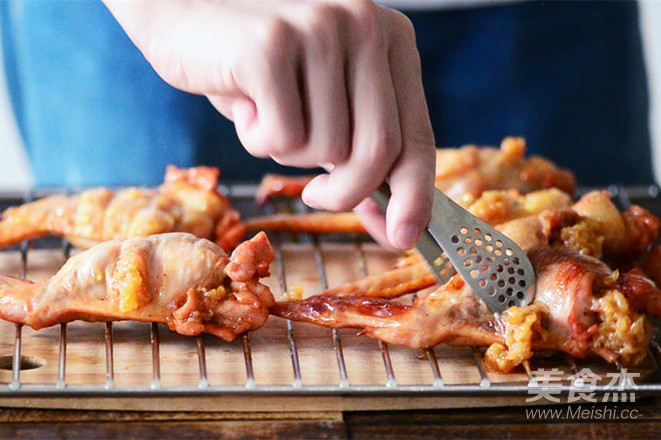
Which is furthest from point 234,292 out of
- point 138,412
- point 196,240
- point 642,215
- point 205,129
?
point 205,129

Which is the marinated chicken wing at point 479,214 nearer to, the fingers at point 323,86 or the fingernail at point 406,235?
the fingernail at point 406,235

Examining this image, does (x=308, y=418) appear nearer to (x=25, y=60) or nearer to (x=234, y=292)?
(x=234, y=292)

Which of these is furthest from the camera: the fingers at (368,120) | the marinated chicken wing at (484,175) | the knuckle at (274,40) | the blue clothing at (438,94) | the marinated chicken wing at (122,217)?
the blue clothing at (438,94)

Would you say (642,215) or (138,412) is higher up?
(642,215)

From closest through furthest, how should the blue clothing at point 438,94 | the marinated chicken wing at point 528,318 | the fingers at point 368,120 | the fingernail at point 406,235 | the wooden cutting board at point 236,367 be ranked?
the fingers at point 368,120 → the fingernail at point 406,235 → the wooden cutting board at point 236,367 → the marinated chicken wing at point 528,318 → the blue clothing at point 438,94

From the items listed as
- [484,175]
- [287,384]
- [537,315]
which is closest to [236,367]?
[287,384]

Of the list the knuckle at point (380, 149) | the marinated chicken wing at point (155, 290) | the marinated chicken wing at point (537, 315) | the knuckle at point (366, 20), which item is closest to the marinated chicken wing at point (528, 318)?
the marinated chicken wing at point (537, 315)

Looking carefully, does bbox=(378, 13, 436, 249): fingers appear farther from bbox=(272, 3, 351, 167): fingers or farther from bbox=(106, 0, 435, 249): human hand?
bbox=(272, 3, 351, 167): fingers
